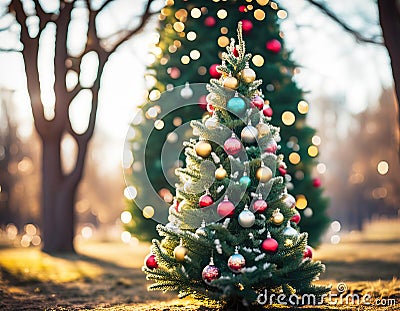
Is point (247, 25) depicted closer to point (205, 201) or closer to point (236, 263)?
point (205, 201)

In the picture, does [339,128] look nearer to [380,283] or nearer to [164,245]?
[380,283]

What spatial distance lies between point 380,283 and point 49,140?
941cm

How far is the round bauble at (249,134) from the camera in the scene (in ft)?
16.3

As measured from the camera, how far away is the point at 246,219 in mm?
4621

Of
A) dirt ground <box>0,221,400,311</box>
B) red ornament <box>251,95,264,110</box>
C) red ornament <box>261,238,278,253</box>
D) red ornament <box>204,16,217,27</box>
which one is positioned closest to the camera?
red ornament <box>261,238,278,253</box>

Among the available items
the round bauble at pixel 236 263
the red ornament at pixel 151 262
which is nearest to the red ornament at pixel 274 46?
the red ornament at pixel 151 262

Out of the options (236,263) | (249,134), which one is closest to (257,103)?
(249,134)

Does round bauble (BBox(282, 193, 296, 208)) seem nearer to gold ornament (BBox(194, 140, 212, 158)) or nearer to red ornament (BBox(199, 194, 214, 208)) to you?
red ornament (BBox(199, 194, 214, 208))

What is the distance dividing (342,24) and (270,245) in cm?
705

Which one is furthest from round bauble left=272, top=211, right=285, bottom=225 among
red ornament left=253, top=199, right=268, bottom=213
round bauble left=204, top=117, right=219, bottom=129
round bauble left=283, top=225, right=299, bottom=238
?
round bauble left=204, top=117, right=219, bottom=129

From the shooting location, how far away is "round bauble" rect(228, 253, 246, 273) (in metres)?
4.46

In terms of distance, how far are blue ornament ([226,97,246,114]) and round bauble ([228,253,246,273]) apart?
5.19ft

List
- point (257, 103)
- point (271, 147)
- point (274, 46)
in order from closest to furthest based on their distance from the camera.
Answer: point (271, 147)
point (257, 103)
point (274, 46)

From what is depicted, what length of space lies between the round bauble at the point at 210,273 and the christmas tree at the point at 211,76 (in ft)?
13.0
